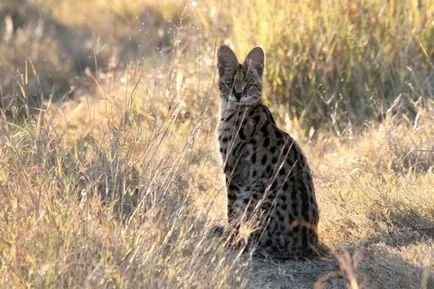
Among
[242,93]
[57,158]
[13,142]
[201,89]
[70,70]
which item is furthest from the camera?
[70,70]

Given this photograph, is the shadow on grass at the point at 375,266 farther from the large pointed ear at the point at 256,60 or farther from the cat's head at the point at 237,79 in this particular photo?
the large pointed ear at the point at 256,60

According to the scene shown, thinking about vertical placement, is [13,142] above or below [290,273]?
above

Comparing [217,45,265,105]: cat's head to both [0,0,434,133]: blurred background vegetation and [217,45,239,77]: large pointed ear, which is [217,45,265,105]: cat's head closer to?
[217,45,239,77]: large pointed ear

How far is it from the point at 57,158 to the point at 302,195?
151 centimetres

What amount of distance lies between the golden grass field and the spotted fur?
17 cm

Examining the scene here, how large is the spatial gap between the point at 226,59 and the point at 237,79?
0.45ft

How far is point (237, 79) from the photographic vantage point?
7.01 meters

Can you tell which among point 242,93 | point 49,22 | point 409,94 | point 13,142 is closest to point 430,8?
point 409,94

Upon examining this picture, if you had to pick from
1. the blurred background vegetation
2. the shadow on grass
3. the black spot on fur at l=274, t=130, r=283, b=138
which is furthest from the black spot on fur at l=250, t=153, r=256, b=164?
→ the blurred background vegetation

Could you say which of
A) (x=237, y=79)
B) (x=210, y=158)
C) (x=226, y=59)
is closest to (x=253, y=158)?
(x=237, y=79)

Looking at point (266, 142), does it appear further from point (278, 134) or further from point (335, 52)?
point (335, 52)

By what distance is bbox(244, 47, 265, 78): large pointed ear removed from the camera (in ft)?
23.2

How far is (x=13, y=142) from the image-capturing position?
5.97m

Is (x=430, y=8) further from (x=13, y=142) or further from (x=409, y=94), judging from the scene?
(x=13, y=142)
